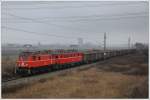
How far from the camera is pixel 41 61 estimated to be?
15.3 m

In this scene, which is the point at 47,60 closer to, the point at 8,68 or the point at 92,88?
the point at 8,68

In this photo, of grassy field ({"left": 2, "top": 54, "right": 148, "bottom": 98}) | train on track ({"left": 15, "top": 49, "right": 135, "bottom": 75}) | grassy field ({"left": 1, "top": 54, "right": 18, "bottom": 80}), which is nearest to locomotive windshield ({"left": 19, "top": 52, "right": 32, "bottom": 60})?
train on track ({"left": 15, "top": 49, "right": 135, "bottom": 75})

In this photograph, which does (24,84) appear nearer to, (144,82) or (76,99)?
(76,99)

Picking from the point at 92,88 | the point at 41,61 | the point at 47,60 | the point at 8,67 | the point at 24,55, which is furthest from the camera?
the point at 47,60

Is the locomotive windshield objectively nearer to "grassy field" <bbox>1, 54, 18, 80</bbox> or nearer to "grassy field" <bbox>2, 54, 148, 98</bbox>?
"grassy field" <bbox>1, 54, 18, 80</bbox>

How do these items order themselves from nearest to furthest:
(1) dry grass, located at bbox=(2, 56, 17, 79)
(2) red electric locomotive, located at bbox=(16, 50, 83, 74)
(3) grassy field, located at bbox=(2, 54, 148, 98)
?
(3) grassy field, located at bbox=(2, 54, 148, 98) < (1) dry grass, located at bbox=(2, 56, 17, 79) < (2) red electric locomotive, located at bbox=(16, 50, 83, 74)

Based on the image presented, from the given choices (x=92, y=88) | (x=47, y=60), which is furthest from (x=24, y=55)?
(x=92, y=88)

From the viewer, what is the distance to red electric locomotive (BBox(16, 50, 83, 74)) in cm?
1438

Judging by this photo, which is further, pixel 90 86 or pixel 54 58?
pixel 54 58

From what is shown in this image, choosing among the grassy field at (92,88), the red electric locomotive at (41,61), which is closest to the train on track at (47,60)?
the red electric locomotive at (41,61)

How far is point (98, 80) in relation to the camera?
10.5m

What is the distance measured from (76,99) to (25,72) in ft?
19.5

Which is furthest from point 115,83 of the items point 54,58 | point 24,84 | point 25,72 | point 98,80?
point 54,58

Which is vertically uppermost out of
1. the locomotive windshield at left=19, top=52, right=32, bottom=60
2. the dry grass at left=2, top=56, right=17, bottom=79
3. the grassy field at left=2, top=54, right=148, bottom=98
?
the locomotive windshield at left=19, top=52, right=32, bottom=60
